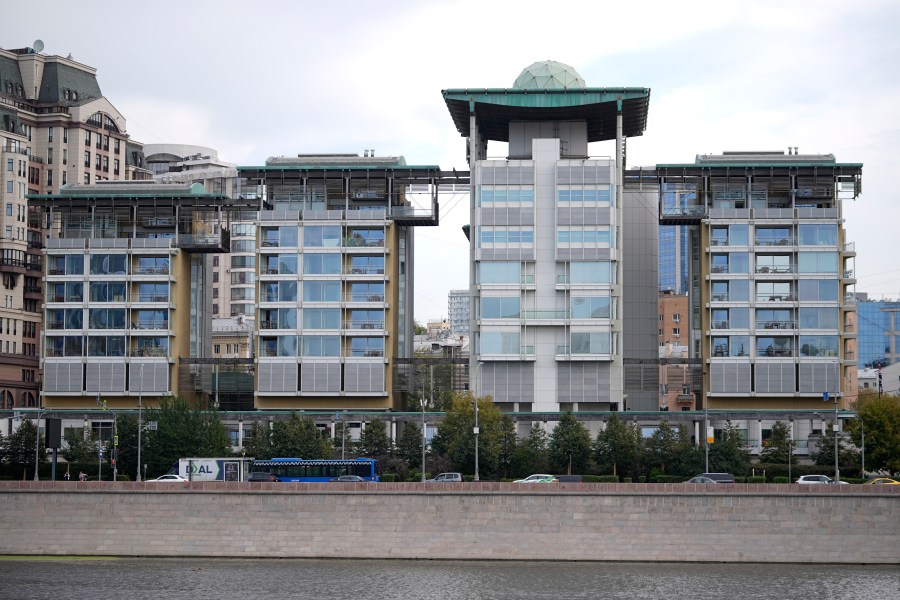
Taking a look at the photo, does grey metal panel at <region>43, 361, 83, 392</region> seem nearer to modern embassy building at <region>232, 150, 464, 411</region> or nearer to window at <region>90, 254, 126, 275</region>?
window at <region>90, 254, 126, 275</region>

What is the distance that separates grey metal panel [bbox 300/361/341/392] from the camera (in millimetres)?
133375

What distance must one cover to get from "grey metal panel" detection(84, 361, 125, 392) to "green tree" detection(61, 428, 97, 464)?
26.7 feet

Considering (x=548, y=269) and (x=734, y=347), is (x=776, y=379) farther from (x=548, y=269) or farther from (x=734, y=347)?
(x=548, y=269)

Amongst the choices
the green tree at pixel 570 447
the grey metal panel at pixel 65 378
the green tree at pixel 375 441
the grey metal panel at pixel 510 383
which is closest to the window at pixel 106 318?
the grey metal panel at pixel 65 378

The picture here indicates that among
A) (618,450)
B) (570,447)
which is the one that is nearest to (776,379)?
(618,450)

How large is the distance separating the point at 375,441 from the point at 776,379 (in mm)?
39295

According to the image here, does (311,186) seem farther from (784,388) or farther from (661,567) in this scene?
(661,567)

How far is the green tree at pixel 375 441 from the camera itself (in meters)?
123

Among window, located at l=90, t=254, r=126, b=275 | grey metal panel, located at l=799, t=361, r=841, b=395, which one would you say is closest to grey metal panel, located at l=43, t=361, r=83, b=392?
window, located at l=90, t=254, r=126, b=275

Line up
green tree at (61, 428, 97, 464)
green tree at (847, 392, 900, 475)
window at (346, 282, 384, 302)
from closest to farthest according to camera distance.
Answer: green tree at (847, 392, 900, 475), green tree at (61, 428, 97, 464), window at (346, 282, 384, 302)

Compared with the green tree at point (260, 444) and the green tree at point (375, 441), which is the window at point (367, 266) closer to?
the green tree at point (375, 441)

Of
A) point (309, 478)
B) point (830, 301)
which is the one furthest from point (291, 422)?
point (830, 301)

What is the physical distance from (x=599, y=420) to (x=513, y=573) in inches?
1765

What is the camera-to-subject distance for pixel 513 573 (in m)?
86.0
